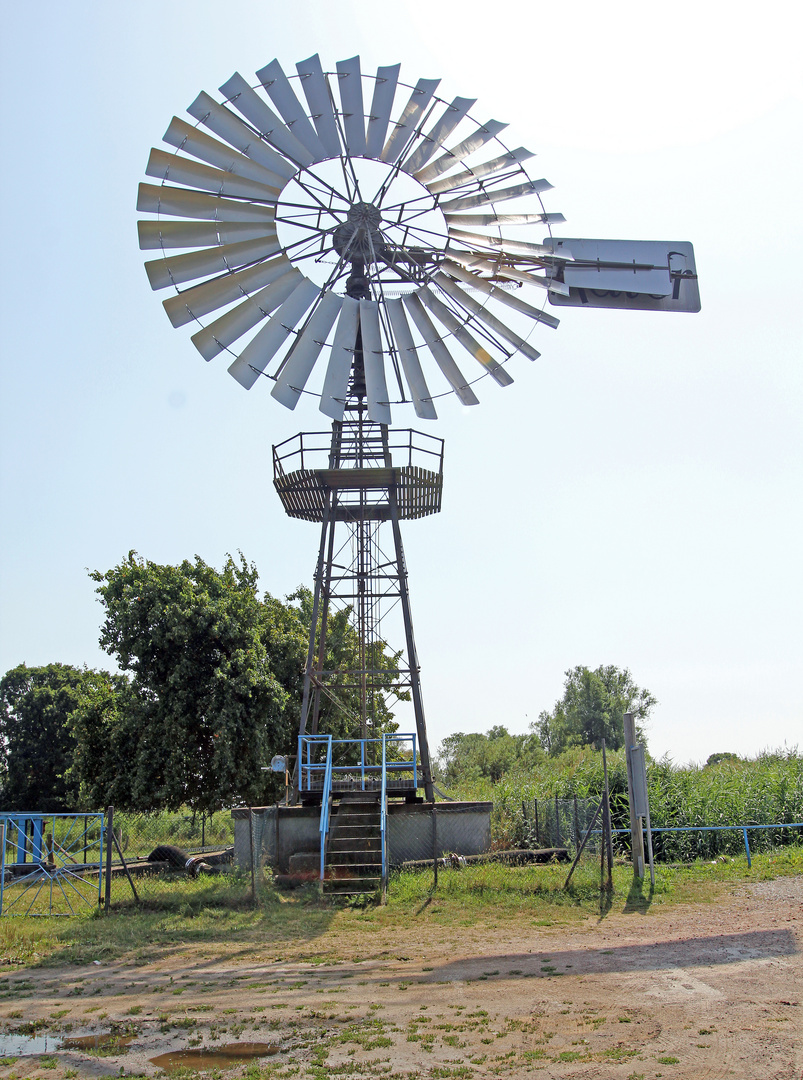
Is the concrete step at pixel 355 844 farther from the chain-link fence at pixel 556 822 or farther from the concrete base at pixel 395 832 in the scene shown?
the chain-link fence at pixel 556 822

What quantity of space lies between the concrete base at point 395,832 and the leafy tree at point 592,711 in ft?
154

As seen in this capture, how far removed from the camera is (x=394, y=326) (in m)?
16.5

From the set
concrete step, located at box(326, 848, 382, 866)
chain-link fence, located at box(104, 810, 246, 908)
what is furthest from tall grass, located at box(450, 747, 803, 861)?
chain-link fence, located at box(104, 810, 246, 908)

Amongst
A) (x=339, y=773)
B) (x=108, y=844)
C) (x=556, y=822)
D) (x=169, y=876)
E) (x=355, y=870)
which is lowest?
(x=169, y=876)

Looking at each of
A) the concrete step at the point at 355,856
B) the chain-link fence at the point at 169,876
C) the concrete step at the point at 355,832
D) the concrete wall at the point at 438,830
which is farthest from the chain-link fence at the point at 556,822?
the chain-link fence at the point at 169,876

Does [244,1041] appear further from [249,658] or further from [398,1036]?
[249,658]

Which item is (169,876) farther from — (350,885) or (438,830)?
(350,885)

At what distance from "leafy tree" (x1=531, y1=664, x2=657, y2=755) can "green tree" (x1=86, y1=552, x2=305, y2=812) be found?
1657 inches

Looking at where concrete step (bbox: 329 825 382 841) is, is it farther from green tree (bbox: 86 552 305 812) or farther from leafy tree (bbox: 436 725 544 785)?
leafy tree (bbox: 436 725 544 785)

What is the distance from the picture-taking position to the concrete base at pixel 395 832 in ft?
53.8

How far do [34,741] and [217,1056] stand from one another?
50.6 metres

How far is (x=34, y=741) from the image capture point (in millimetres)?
52781

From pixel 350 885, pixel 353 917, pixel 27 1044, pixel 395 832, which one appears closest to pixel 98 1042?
pixel 27 1044

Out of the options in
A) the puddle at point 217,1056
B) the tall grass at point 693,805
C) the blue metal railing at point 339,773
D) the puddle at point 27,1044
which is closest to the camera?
the puddle at point 217,1056
